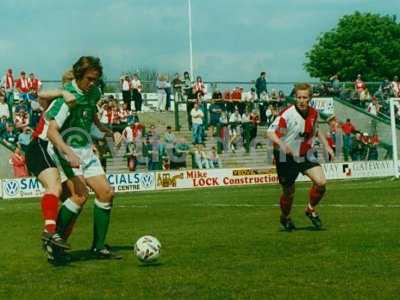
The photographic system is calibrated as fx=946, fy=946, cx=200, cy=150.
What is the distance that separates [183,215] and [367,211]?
354 cm

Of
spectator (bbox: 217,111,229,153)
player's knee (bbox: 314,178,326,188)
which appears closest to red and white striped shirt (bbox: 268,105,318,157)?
player's knee (bbox: 314,178,326,188)

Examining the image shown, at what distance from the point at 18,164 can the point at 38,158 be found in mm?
22456

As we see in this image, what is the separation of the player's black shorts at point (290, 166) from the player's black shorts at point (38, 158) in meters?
4.10

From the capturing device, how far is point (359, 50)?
10062 centimetres

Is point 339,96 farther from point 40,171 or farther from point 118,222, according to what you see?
point 40,171

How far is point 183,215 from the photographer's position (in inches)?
719

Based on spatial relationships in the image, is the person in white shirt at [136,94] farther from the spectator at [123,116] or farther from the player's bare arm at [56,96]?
the player's bare arm at [56,96]

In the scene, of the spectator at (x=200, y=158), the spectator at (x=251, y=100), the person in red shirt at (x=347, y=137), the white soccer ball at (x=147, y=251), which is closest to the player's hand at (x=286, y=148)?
the white soccer ball at (x=147, y=251)

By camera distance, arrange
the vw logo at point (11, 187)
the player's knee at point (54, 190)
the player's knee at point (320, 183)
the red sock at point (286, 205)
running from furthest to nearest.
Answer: the vw logo at point (11, 187), the red sock at point (286, 205), the player's knee at point (320, 183), the player's knee at point (54, 190)

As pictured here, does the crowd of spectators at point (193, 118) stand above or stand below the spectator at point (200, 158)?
above

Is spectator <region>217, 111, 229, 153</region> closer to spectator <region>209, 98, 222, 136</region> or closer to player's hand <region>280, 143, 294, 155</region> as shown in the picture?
spectator <region>209, 98, 222, 136</region>

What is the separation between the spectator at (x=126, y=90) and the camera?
3984 cm

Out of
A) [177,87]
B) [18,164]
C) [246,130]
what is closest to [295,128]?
[18,164]

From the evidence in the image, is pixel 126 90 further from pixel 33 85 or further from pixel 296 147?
pixel 296 147
